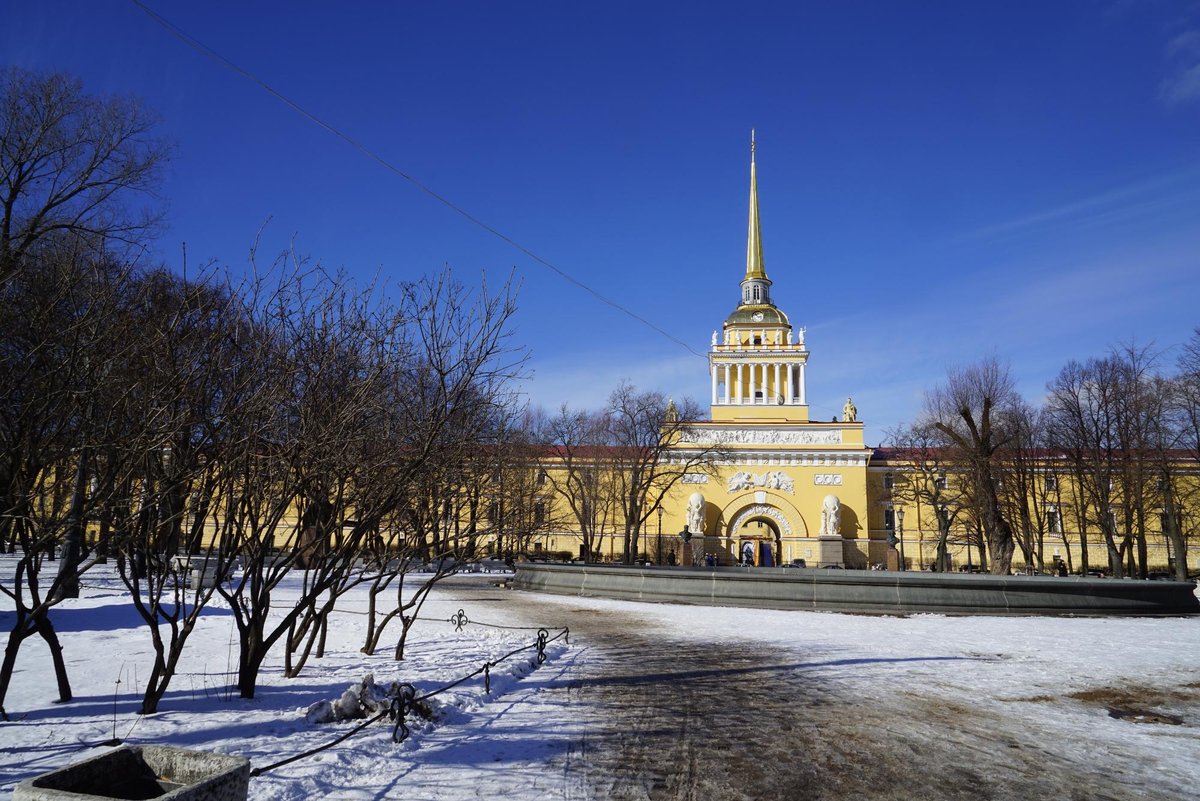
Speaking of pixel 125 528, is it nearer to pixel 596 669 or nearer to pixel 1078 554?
pixel 596 669

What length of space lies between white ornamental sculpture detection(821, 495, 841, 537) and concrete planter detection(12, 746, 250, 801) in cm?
5246

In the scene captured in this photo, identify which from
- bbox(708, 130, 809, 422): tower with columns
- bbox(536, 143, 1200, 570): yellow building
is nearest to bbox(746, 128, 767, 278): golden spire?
bbox(708, 130, 809, 422): tower with columns

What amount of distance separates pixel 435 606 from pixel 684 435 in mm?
35786

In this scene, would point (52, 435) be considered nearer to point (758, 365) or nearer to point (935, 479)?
point (935, 479)

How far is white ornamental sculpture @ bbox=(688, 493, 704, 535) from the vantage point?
5359 centimetres

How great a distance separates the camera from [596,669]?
11172 millimetres

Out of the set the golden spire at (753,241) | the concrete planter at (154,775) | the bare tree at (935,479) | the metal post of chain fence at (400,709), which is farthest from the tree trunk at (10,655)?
the golden spire at (753,241)

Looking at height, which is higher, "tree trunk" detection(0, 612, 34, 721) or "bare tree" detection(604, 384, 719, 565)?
"bare tree" detection(604, 384, 719, 565)

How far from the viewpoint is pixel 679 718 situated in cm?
818

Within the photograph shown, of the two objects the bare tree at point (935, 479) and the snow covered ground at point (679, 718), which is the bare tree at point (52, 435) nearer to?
the snow covered ground at point (679, 718)

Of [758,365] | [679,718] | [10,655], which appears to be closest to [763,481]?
[758,365]

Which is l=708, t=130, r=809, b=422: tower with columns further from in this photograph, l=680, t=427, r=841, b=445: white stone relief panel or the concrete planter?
the concrete planter

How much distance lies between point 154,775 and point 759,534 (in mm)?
55680

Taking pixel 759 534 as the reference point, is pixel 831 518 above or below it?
above
